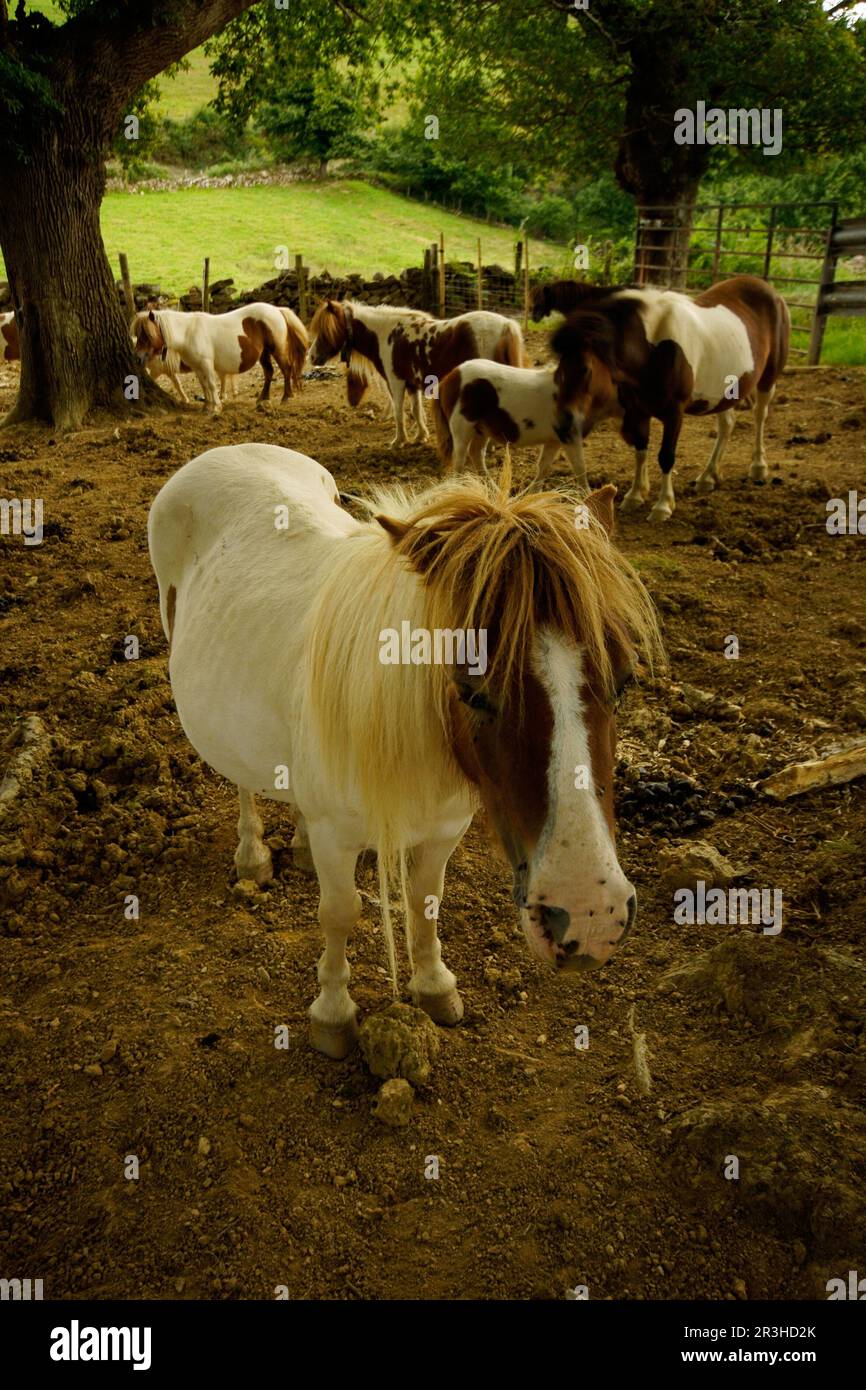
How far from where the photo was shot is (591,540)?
5.82 feet

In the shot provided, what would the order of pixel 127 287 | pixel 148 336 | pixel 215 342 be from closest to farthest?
pixel 148 336 → pixel 215 342 → pixel 127 287

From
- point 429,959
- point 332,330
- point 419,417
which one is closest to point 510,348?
point 419,417

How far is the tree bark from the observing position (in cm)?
942

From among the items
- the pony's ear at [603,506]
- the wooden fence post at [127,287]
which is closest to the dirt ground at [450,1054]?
the pony's ear at [603,506]

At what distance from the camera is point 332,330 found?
10953 millimetres

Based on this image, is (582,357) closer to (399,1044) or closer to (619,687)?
(619,687)

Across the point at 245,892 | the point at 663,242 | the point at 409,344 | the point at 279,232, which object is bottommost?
the point at 245,892

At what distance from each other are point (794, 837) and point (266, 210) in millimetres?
38009

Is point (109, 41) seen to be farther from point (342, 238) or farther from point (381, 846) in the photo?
point (342, 238)

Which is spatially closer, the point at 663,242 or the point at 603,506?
the point at 603,506

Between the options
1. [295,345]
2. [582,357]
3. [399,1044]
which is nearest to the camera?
[399,1044]

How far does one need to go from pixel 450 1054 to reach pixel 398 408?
871cm

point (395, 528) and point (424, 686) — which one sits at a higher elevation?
point (395, 528)
